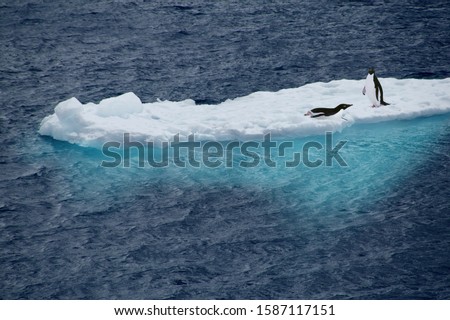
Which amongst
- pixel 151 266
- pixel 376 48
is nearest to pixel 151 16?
pixel 376 48

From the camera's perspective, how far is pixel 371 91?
9.55 meters

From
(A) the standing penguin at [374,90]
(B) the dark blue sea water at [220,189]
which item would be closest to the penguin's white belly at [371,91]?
(A) the standing penguin at [374,90]

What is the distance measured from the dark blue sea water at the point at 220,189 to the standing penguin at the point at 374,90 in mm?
389

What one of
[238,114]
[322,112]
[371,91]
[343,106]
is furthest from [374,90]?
[238,114]

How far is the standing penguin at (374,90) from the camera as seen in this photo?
31.1 ft

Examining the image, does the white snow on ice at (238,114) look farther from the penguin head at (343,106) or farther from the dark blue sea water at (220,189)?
the dark blue sea water at (220,189)

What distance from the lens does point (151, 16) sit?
1342cm

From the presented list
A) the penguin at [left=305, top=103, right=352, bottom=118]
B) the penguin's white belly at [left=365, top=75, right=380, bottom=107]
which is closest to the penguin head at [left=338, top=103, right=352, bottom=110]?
the penguin at [left=305, top=103, right=352, bottom=118]

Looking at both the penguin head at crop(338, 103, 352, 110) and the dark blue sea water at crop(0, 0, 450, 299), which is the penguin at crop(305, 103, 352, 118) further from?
the dark blue sea water at crop(0, 0, 450, 299)

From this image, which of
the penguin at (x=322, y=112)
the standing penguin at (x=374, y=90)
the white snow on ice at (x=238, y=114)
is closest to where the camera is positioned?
the white snow on ice at (x=238, y=114)

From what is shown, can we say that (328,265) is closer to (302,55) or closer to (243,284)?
(243,284)

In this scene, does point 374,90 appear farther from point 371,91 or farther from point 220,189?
point 220,189

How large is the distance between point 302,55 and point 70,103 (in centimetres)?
374

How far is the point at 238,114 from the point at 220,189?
174 centimetres
